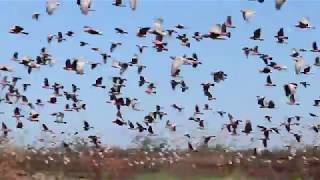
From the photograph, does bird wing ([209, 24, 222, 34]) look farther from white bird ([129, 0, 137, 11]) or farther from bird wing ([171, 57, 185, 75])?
white bird ([129, 0, 137, 11])

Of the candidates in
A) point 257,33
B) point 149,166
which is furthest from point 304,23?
point 149,166

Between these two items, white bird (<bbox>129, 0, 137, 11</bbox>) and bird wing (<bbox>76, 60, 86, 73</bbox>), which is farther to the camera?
bird wing (<bbox>76, 60, 86, 73</bbox>)

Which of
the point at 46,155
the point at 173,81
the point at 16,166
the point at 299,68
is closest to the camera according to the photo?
the point at 299,68

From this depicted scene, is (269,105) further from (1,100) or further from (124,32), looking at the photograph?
(1,100)

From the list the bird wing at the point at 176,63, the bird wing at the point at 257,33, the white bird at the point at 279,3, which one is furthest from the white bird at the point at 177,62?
the white bird at the point at 279,3

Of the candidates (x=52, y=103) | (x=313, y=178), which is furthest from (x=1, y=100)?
(x=313, y=178)

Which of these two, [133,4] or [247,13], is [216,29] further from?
[133,4]

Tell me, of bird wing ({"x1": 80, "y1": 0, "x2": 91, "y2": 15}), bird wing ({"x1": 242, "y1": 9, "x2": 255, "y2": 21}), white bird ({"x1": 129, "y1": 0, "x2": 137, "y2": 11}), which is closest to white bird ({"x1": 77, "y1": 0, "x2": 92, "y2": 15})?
bird wing ({"x1": 80, "y1": 0, "x2": 91, "y2": 15})

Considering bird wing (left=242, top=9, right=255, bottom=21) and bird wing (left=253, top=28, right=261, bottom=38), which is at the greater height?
bird wing (left=242, top=9, right=255, bottom=21)

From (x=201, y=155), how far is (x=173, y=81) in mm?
7630

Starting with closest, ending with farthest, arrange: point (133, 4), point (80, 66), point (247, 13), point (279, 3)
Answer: point (279, 3) → point (133, 4) → point (247, 13) → point (80, 66)

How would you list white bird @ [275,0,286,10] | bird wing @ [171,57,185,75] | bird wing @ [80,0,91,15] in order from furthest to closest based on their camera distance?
bird wing @ [171,57,185,75] < bird wing @ [80,0,91,15] < white bird @ [275,0,286,10]

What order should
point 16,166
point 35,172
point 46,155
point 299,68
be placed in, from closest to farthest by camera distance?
point 299,68 < point 16,166 < point 35,172 < point 46,155

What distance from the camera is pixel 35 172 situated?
73.7 feet
